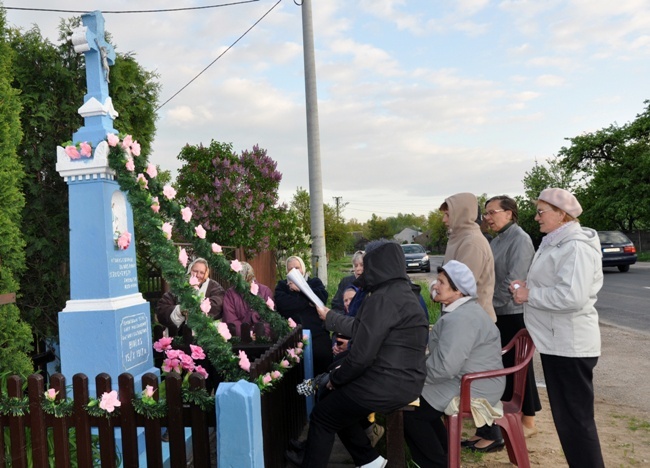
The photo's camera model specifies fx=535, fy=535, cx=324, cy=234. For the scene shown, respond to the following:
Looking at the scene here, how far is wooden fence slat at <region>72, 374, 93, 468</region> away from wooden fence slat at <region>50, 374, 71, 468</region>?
8 centimetres

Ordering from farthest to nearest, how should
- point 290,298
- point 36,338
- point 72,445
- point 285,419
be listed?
1. point 36,338
2. point 290,298
3. point 285,419
4. point 72,445

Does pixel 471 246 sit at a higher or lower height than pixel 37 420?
higher

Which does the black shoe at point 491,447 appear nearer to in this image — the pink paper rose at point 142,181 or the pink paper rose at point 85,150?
the pink paper rose at point 142,181

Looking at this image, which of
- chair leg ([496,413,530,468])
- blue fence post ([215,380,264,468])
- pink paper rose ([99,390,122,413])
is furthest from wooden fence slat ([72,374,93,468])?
chair leg ([496,413,530,468])

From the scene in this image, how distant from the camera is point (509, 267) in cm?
438

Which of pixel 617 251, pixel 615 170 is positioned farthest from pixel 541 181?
pixel 617 251

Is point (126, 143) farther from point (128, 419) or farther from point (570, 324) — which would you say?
point (570, 324)

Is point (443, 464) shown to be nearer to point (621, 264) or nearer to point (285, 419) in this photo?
point (285, 419)

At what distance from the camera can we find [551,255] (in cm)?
327

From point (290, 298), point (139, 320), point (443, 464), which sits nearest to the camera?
point (443, 464)

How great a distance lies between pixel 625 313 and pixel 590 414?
9.01 meters

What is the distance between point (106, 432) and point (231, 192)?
8746 millimetres

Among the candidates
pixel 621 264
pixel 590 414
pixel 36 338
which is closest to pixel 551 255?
pixel 590 414

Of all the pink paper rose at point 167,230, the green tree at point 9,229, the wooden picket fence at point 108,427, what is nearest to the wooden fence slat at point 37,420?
the wooden picket fence at point 108,427
